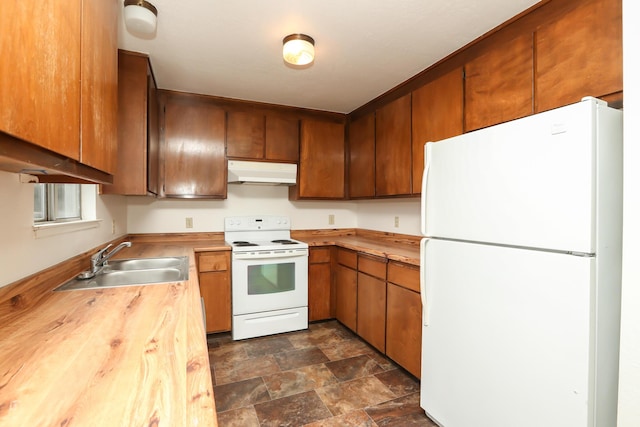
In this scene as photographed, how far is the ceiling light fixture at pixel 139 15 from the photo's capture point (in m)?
1.62

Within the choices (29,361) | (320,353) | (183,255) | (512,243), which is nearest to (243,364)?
(320,353)

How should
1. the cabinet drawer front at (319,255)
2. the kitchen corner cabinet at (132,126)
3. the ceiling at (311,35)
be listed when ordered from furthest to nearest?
1. the cabinet drawer front at (319,255)
2. the kitchen corner cabinet at (132,126)
3. the ceiling at (311,35)

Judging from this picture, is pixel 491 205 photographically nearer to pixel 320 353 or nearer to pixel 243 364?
pixel 320 353

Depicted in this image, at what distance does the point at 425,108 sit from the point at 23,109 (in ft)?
7.74

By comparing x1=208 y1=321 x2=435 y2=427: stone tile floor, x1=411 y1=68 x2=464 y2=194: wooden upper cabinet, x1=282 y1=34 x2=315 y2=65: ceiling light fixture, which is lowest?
x1=208 y1=321 x2=435 y2=427: stone tile floor

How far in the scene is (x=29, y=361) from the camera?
801 mm

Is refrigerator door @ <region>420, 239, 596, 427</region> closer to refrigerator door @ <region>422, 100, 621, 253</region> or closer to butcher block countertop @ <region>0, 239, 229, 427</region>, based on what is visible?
refrigerator door @ <region>422, 100, 621, 253</region>

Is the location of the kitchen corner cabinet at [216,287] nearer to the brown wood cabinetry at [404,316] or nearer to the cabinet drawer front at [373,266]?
the cabinet drawer front at [373,266]

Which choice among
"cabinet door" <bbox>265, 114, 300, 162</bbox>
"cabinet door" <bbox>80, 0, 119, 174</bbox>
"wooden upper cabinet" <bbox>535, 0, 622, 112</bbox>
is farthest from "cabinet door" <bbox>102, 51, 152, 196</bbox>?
"wooden upper cabinet" <bbox>535, 0, 622, 112</bbox>

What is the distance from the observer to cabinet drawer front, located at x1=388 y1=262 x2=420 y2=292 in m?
2.14

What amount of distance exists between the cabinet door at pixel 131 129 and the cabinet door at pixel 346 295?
1.88m

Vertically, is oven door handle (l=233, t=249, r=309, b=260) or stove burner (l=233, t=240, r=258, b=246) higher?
stove burner (l=233, t=240, r=258, b=246)

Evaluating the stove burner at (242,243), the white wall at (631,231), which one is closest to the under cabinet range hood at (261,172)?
the stove burner at (242,243)

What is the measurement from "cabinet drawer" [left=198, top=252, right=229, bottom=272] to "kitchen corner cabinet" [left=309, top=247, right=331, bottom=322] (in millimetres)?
838
